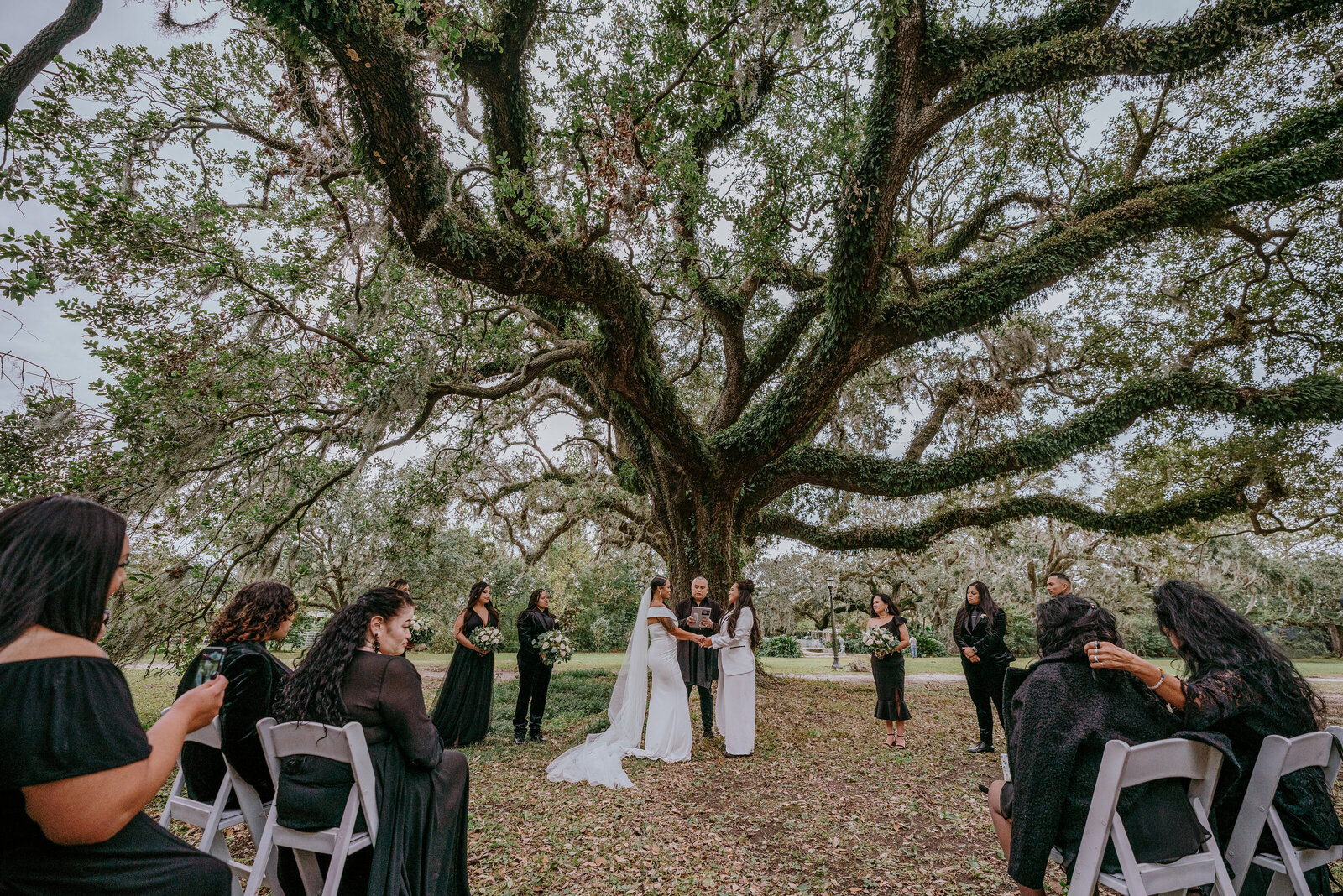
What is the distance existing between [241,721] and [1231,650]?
468 cm

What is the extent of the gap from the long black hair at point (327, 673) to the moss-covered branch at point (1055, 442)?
8.56 meters

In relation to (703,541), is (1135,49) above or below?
above

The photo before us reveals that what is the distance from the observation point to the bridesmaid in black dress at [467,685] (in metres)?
6.84

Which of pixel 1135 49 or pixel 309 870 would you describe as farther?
pixel 1135 49

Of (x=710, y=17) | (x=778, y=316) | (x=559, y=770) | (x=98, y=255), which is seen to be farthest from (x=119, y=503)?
(x=778, y=316)

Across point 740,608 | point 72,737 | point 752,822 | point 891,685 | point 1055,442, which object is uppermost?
point 1055,442

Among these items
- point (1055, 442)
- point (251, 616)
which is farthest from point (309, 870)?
point (1055, 442)

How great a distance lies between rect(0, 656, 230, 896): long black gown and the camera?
3.87ft

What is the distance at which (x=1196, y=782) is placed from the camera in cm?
230

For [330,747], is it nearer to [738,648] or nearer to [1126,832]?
[1126,832]

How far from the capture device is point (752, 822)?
14.8 feet

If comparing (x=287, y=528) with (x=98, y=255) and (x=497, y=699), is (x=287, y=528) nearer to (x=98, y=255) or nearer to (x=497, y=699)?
(x=98, y=255)

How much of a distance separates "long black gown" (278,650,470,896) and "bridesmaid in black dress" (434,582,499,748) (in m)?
4.08

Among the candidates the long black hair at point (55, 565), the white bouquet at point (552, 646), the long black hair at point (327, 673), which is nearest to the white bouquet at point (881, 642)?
the white bouquet at point (552, 646)
